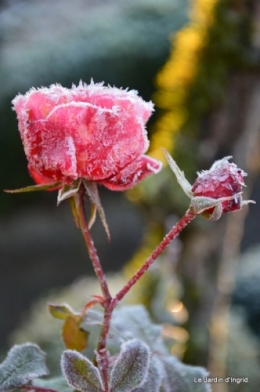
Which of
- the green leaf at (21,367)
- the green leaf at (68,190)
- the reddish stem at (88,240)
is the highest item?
the green leaf at (68,190)

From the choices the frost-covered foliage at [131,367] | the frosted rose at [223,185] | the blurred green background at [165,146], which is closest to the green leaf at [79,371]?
the frost-covered foliage at [131,367]

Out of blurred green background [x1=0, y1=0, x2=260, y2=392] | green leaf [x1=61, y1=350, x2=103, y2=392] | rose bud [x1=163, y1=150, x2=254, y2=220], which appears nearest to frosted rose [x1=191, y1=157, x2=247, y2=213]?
rose bud [x1=163, y1=150, x2=254, y2=220]

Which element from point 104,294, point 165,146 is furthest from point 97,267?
point 165,146

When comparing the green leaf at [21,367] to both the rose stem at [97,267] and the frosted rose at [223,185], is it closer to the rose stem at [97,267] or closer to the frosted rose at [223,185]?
the rose stem at [97,267]

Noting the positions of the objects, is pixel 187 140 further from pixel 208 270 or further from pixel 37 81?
pixel 37 81

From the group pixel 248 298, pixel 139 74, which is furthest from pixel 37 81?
pixel 248 298

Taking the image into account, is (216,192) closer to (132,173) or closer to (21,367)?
(132,173)
